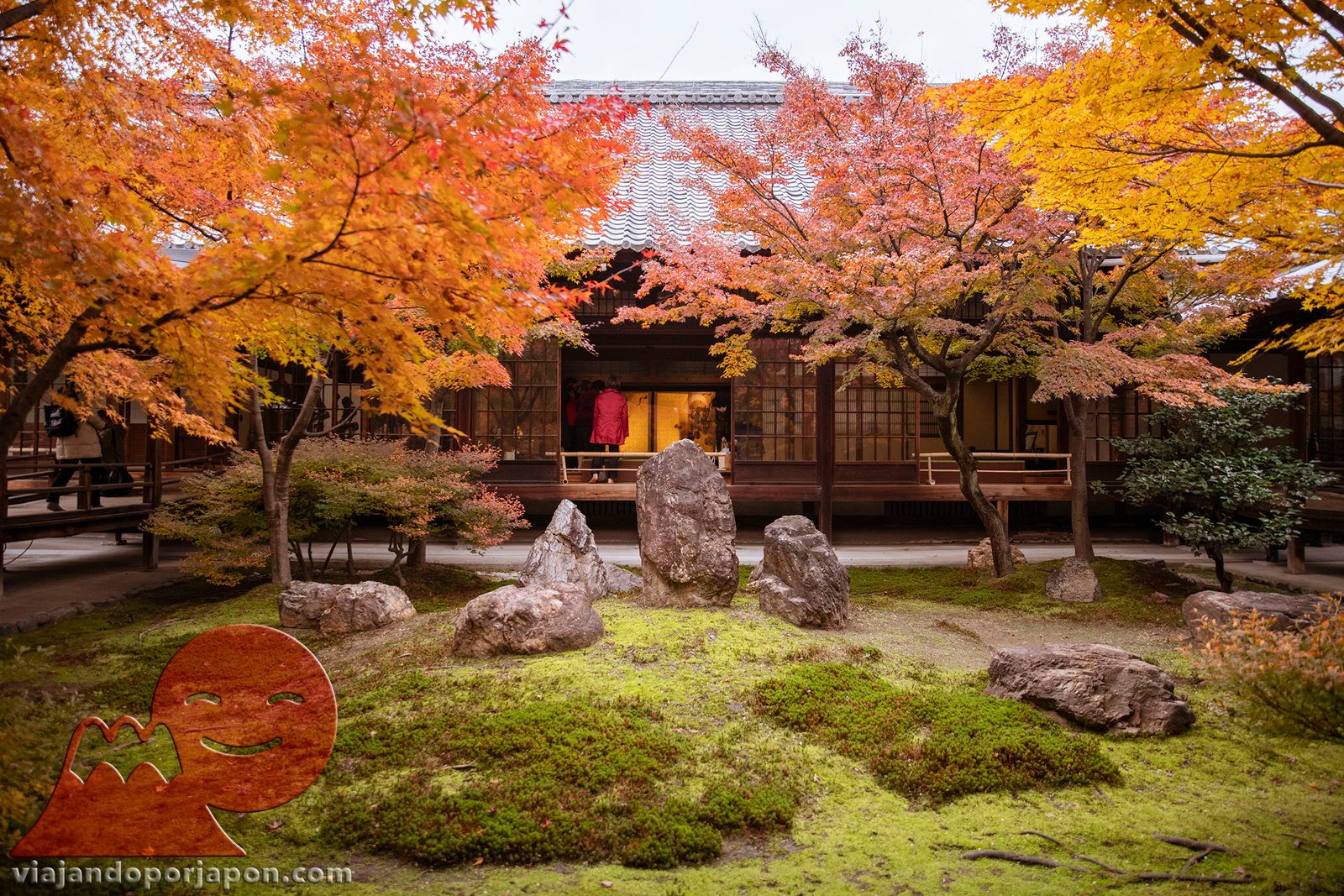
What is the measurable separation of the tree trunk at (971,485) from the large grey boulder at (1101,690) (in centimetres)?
404

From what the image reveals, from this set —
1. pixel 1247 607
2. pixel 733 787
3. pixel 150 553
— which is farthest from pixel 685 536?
pixel 150 553

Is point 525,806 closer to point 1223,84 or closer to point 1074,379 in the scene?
point 1223,84

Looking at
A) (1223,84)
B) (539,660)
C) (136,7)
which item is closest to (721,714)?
(539,660)

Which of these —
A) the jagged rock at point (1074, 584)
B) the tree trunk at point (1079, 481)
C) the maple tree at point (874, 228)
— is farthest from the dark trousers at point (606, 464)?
the tree trunk at point (1079, 481)

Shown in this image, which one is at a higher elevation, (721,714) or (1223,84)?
(1223,84)

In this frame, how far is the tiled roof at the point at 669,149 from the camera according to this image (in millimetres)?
10945

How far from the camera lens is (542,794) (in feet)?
11.6

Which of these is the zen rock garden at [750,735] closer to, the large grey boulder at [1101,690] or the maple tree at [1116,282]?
the large grey boulder at [1101,690]

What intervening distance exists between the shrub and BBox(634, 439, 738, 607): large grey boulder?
3863 millimetres

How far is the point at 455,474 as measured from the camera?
26.6 ft

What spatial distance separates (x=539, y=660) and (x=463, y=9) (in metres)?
4.04

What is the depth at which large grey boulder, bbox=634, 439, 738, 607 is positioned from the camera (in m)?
6.61

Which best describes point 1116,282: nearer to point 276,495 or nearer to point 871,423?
point 871,423

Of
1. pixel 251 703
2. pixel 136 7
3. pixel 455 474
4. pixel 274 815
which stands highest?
pixel 136 7
